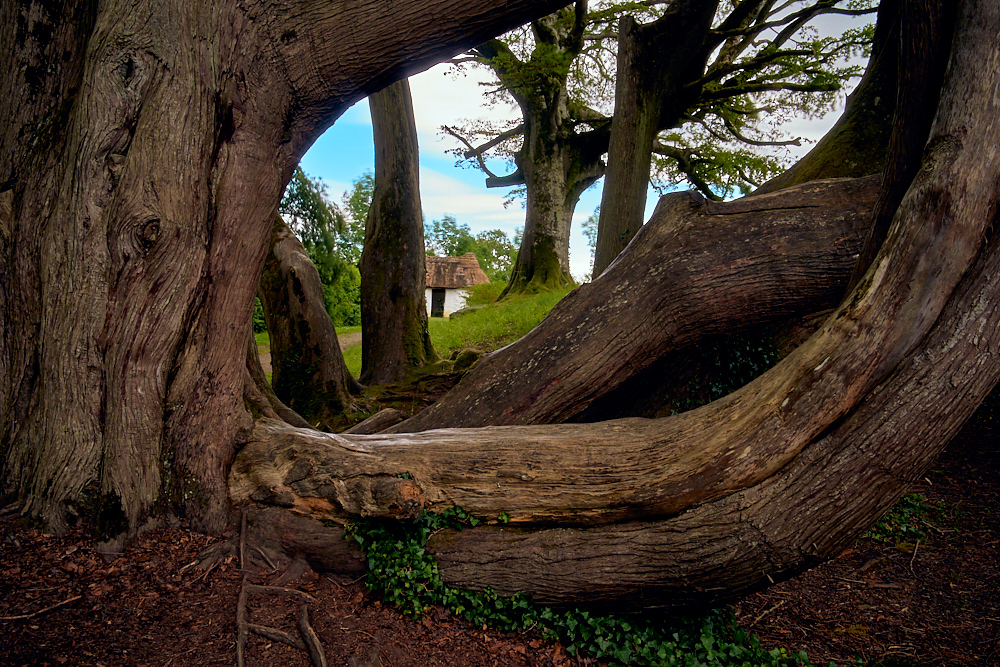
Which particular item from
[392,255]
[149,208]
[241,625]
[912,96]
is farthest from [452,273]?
[241,625]

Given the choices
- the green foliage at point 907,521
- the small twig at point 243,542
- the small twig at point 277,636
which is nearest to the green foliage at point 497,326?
the green foliage at point 907,521

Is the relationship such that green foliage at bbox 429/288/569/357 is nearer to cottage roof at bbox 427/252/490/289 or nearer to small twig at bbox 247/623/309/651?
small twig at bbox 247/623/309/651

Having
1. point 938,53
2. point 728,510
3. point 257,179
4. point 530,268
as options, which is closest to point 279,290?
point 257,179

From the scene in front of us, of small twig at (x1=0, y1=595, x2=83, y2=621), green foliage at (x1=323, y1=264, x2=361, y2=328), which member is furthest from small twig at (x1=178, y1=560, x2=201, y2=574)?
green foliage at (x1=323, y1=264, x2=361, y2=328)

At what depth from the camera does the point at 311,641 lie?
3023 mm

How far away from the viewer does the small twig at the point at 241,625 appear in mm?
2864

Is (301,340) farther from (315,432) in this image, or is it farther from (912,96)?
(912,96)

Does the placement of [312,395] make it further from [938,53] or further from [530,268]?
[530,268]

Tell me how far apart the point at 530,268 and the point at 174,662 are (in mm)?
14658

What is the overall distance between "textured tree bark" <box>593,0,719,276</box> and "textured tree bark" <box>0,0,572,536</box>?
564 cm

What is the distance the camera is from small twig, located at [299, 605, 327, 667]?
9.60 ft

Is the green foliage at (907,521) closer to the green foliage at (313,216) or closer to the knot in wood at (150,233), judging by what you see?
the knot in wood at (150,233)

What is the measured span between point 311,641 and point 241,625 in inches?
14.3

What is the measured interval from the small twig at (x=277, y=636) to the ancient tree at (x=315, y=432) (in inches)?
24.2
